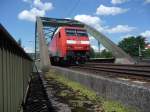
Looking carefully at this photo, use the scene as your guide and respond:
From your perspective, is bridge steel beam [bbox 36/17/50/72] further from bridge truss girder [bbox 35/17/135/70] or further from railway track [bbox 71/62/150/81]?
railway track [bbox 71/62/150/81]

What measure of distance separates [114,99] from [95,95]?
169cm

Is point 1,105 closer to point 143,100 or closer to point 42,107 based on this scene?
point 143,100

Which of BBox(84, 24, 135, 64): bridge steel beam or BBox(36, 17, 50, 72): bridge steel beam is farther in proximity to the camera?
BBox(84, 24, 135, 64): bridge steel beam

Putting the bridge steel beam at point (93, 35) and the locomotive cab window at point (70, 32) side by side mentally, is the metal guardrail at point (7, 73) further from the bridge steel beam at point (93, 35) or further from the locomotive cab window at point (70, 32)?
the bridge steel beam at point (93, 35)

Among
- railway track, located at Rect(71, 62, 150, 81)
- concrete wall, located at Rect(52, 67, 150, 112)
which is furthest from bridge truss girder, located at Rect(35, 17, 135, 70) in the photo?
concrete wall, located at Rect(52, 67, 150, 112)

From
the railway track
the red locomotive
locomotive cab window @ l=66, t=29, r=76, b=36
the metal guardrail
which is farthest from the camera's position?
locomotive cab window @ l=66, t=29, r=76, b=36

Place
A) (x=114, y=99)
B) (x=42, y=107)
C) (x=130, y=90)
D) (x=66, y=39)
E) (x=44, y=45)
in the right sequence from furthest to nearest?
1. (x=44, y=45)
2. (x=66, y=39)
3. (x=42, y=107)
4. (x=114, y=99)
5. (x=130, y=90)

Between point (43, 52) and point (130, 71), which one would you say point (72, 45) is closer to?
point (43, 52)

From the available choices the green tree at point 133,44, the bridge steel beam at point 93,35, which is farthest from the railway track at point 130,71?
the green tree at point 133,44

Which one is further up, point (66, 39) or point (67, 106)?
point (66, 39)

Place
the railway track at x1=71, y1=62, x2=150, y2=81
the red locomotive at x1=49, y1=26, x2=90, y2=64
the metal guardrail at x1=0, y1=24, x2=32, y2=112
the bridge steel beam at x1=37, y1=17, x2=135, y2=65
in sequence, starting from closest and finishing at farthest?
the metal guardrail at x1=0, y1=24, x2=32, y2=112 < the railway track at x1=71, y1=62, x2=150, y2=81 < the red locomotive at x1=49, y1=26, x2=90, y2=64 < the bridge steel beam at x1=37, y1=17, x2=135, y2=65

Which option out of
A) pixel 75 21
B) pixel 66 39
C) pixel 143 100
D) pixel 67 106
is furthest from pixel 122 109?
pixel 75 21

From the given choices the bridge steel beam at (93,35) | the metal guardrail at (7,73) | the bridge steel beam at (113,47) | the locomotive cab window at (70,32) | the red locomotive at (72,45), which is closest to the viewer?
the metal guardrail at (7,73)

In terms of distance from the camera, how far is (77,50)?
30391 millimetres
